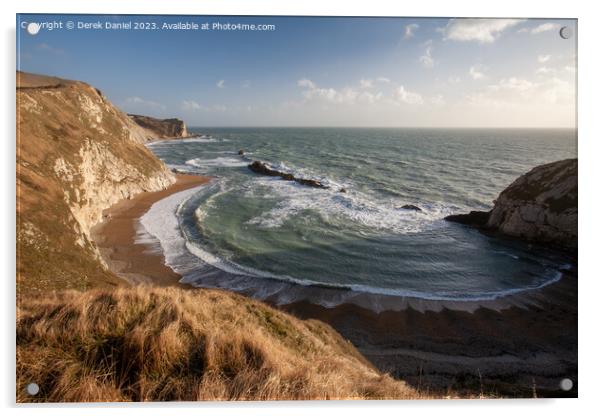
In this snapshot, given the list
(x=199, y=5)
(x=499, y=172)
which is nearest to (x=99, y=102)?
(x=199, y=5)

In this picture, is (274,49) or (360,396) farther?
(274,49)

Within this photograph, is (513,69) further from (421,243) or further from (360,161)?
(360,161)

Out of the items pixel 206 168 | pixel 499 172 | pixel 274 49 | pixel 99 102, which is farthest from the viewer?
pixel 206 168

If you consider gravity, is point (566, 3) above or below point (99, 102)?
below

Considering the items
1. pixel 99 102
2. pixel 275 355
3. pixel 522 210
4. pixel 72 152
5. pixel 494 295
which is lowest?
pixel 494 295

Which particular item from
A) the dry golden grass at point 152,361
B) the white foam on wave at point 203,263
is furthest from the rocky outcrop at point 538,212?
the dry golden grass at point 152,361

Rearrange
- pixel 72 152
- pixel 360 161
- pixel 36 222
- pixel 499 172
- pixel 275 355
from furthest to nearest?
pixel 360 161 → pixel 499 172 → pixel 72 152 → pixel 36 222 → pixel 275 355

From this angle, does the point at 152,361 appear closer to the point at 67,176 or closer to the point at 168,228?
the point at 168,228

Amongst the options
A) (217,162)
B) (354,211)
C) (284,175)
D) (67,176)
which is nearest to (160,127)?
(217,162)
